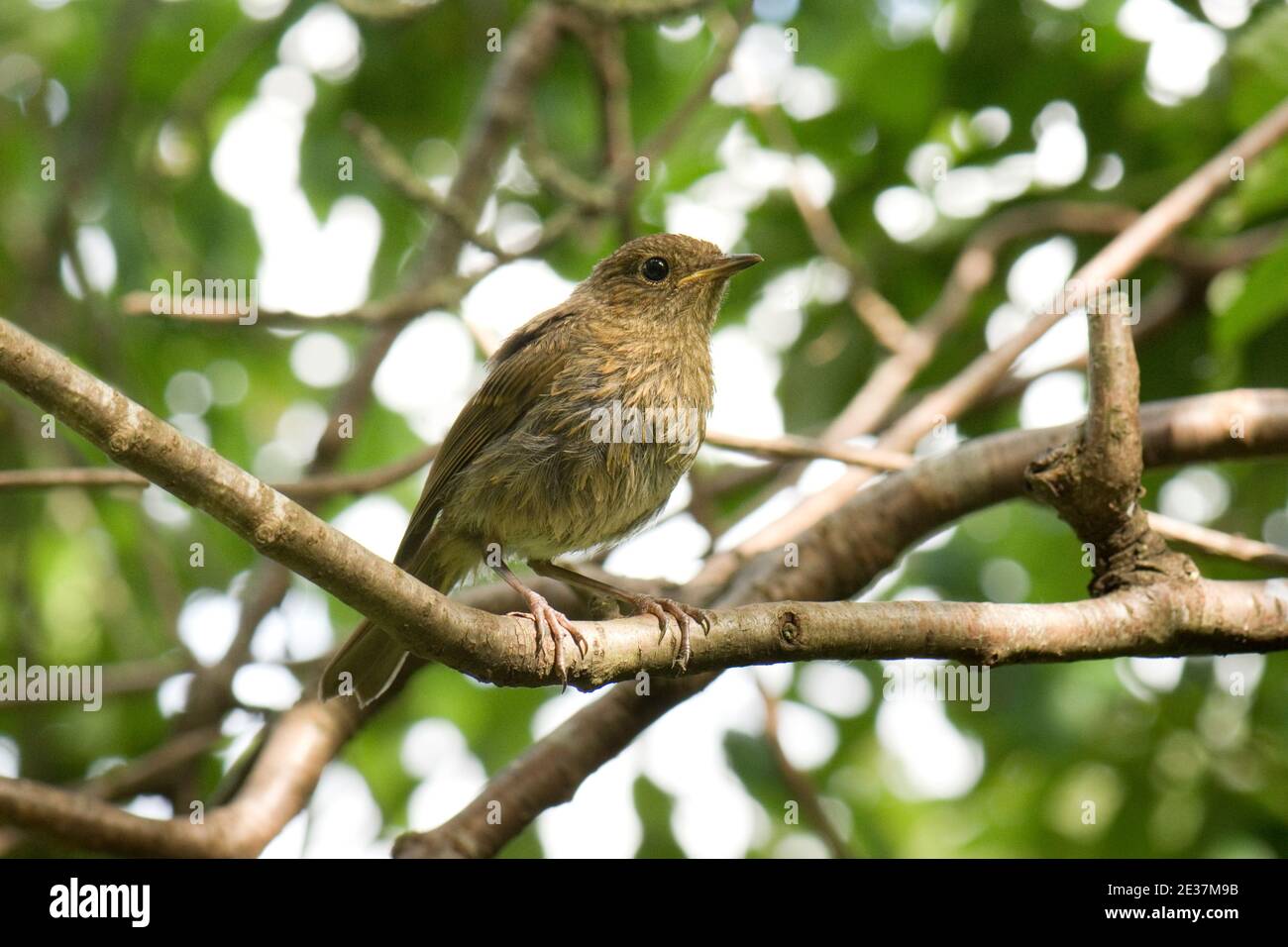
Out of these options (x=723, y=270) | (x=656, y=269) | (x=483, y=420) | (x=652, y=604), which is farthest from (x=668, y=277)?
(x=652, y=604)

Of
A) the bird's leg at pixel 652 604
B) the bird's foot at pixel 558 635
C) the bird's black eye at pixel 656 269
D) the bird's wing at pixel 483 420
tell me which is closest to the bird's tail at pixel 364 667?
the bird's wing at pixel 483 420

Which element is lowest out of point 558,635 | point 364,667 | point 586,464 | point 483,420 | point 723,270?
point 558,635

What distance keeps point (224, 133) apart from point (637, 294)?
10.9ft

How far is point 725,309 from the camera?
21.5ft

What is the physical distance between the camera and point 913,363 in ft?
18.4

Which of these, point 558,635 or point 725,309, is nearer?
point 558,635

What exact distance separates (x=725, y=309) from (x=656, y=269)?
→ 1.45m

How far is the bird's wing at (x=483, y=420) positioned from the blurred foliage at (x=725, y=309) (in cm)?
143

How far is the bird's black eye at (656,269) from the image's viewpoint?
5.14 meters

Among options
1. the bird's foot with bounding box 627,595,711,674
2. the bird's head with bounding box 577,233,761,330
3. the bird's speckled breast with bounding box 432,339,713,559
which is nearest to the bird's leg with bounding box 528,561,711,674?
the bird's foot with bounding box 627,595,711,674

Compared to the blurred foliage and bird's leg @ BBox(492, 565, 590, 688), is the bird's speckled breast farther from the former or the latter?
the blurred foliage

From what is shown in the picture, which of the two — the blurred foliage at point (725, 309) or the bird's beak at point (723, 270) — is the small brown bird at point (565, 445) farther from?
the blurred foliage at point (725, 309)

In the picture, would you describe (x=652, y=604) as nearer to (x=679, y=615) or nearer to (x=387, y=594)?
(x=679, y=615)
